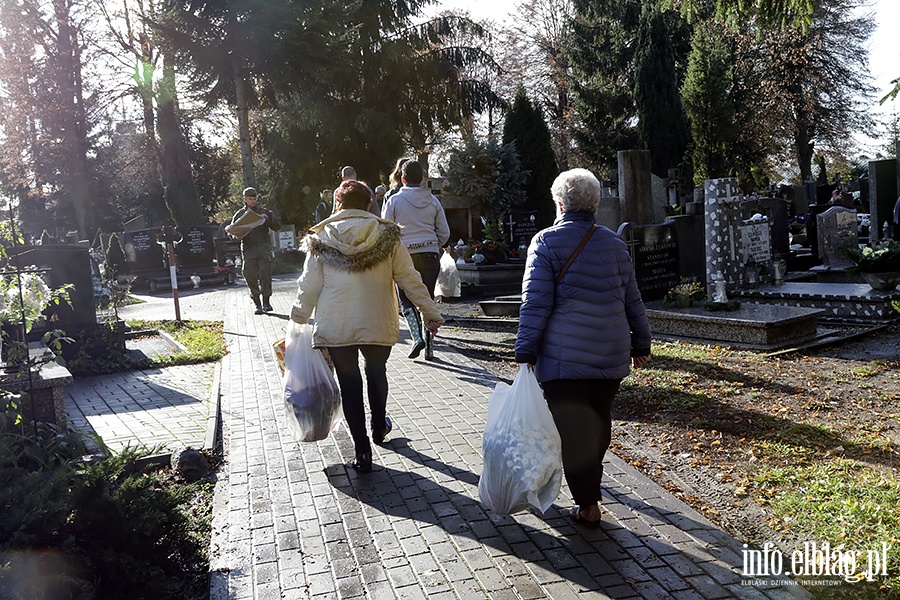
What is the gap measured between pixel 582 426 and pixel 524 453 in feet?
1.16

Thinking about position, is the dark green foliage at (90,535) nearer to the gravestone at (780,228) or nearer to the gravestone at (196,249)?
the gravestone at (780,228)

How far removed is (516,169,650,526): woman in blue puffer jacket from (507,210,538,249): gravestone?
15.4 meters

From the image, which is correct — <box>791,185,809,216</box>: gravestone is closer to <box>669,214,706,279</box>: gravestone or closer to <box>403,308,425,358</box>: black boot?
<box>669,214,706,279</box>: gravestone

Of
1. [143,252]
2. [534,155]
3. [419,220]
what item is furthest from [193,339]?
[534,155]

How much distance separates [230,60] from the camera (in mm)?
22500

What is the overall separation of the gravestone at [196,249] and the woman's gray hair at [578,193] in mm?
21637

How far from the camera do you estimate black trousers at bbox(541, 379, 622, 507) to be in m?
4.05

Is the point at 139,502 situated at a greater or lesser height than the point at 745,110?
lesser

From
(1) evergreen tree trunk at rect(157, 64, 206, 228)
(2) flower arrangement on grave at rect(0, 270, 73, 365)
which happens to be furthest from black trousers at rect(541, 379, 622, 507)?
(1) evergreen tree trunk at rect(157, 64, 206, 228)

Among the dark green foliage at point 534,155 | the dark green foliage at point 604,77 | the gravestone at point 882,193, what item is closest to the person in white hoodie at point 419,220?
the gravestone at point 882,193

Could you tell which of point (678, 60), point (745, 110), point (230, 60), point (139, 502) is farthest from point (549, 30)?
point (139, 502)

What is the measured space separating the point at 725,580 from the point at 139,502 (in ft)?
8.88

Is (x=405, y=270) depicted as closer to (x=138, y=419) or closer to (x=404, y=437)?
(x=404, y=437)

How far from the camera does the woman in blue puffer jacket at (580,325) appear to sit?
3965 mm
